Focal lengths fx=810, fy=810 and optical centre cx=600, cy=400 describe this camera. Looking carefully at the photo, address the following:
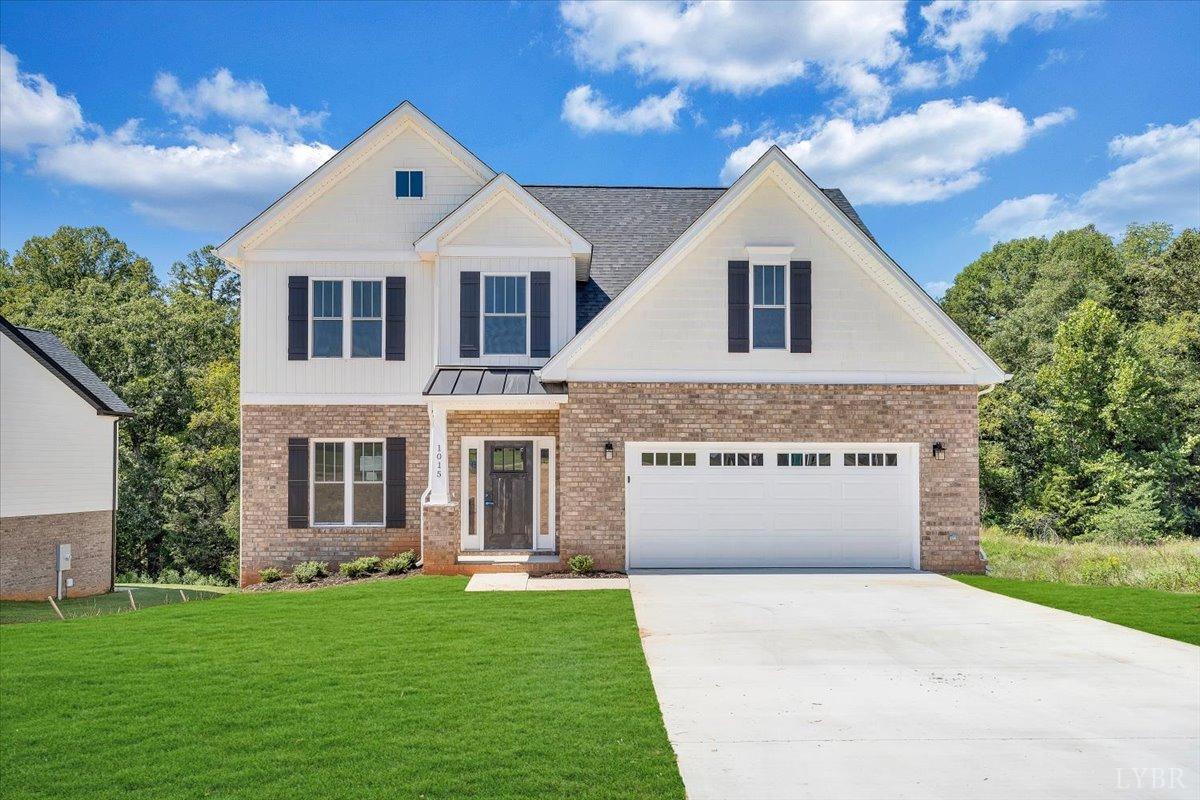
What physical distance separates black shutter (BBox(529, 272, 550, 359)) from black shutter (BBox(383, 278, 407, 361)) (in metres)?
2.50

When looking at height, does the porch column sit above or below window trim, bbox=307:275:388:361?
below

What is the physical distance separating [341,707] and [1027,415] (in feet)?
108

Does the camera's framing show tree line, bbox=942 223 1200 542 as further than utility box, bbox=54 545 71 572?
Yes

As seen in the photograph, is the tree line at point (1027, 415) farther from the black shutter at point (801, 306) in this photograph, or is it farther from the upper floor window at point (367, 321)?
the black shutter at point (801, 306)

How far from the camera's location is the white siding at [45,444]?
18.9 metres

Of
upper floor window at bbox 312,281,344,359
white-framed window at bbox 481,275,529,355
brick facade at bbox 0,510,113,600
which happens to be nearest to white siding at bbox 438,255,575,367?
white-framed window at bbox 481,275,529,355

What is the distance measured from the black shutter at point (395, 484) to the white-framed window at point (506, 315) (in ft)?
8.40

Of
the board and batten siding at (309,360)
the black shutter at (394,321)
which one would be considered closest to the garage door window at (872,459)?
the board and batten siding at (309,360)

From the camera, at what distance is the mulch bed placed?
13.9 meters

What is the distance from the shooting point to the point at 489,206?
49.3 ft

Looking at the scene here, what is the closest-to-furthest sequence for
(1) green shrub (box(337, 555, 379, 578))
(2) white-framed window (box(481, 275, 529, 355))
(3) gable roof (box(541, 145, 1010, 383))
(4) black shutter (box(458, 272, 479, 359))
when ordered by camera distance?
1. (3) gable roof (box(541, 145, 1010, 383))
2. (1) green shrub (box(337, 555, 379, 578))
3. (4) black shutter (box(458, 272, 479, 359))
4. (2) white-framed window (box(481, 275, 529, 355))

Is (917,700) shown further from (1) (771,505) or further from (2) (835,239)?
(2) (835,239)

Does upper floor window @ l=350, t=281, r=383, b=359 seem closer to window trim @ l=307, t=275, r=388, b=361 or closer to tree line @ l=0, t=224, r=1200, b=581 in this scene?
window trim @ l=307, t=275, r=388, b=361

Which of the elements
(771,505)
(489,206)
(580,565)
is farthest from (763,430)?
(489,206)
